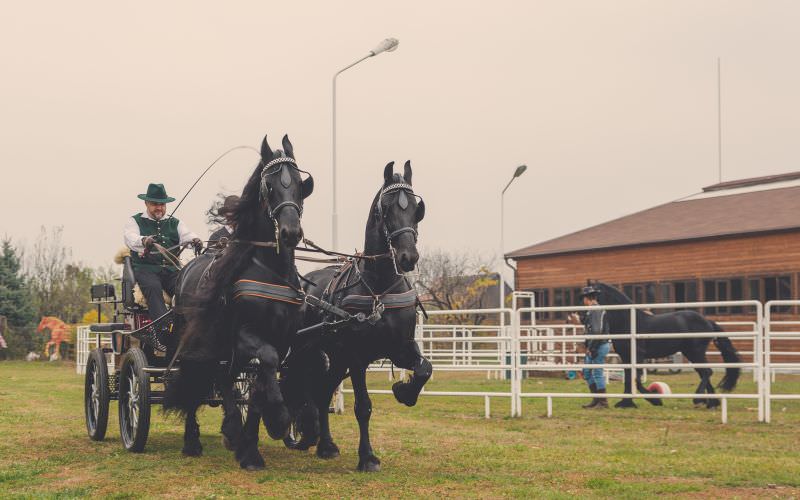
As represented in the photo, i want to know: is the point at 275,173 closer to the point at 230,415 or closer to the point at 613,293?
the point at 230,415

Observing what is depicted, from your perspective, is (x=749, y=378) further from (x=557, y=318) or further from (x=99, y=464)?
(x=99, y=464)

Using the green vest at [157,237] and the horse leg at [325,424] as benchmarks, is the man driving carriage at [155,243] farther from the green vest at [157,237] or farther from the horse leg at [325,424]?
the horse leg at [325,424]

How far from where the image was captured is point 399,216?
26.7 ft

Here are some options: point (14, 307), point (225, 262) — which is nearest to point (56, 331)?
point (14, 307)

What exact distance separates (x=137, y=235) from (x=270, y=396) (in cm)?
316

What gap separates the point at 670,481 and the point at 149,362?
537 centimetres

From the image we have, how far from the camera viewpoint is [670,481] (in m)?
8.00

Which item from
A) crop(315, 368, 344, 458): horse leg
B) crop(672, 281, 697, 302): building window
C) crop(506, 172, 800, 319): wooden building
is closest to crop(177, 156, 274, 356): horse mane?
crop(315, 368, 344, 458): horse leg

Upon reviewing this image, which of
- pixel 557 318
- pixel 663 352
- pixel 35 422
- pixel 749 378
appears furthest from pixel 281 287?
pixel 557 318

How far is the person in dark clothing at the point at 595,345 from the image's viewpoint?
15.5 meters

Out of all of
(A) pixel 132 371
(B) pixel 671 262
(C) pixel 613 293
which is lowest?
(A) pixel 132 371

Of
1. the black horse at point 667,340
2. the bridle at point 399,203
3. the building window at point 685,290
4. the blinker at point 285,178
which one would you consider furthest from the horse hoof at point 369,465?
the building window at point 685,290

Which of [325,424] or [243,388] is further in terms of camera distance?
[243,388]

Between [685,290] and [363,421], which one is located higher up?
[685,290]
